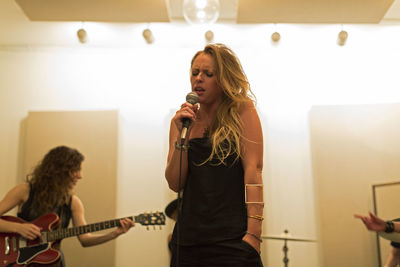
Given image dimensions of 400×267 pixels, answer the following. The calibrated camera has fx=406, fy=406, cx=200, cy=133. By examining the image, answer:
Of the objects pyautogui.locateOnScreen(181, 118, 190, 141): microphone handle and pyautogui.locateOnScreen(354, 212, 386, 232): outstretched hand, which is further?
pyautogui.locateOnScreen(354, 212, 386, 232): outstretched hand

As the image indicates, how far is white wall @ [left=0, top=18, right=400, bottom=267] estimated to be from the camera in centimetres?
418

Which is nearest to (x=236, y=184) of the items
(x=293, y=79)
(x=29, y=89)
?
(x=293, y=79)

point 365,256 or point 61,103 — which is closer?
point 365,256

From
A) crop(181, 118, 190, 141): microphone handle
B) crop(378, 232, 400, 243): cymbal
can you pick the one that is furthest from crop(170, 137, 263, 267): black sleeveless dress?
crop(378, 232, 400, 243): cymbal

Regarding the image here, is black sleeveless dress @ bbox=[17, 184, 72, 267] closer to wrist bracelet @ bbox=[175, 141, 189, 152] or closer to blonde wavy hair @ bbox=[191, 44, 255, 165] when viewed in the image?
wrist bracelet @ bbox=[175, 141, 189, 152]

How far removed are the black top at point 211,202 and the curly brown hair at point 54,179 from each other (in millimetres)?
2086

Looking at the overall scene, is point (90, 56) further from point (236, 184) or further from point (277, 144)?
point (236, 184)

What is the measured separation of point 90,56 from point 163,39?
867 millimetres

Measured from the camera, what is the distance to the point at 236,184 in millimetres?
1562

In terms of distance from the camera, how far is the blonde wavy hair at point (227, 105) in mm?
1580

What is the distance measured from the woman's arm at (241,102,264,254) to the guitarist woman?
2.10 m

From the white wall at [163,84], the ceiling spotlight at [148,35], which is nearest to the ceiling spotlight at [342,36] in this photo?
the white wall at [163,84]

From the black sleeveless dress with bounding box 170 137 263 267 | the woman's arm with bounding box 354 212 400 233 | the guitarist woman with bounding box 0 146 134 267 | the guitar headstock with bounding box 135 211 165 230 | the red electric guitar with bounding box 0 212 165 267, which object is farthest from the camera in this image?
the guitar headstock with bounding box 135 211 165 230

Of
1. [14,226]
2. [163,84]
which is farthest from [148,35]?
[14,226]
